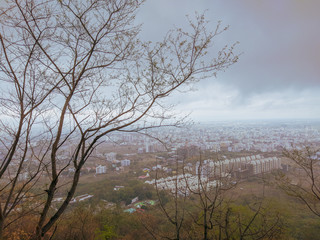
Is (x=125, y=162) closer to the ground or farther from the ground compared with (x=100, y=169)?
farther from the ground

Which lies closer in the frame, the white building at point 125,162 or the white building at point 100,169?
the white building at point 100,169

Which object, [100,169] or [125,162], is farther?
[125,162]

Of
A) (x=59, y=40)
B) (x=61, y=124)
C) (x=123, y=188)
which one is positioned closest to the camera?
(x=61, y=124)

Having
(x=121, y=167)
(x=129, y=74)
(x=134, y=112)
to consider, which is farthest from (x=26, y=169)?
(x=121, y=167)

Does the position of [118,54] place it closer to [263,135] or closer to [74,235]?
[74,235]

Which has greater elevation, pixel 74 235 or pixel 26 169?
pixel 26 169

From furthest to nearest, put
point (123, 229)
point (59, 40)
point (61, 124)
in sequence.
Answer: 1. point (123, 229)
2. point (59, 40)
3. point (61, 124)

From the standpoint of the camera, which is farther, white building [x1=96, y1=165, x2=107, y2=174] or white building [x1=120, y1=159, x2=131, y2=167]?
white building [x1=120, y1=159, x2=131, y2=167]

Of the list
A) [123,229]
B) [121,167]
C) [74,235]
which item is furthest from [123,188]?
[74,235]

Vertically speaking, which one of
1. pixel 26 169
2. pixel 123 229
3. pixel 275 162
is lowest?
pixel 123 229

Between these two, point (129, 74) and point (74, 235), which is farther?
point (74, 235)
